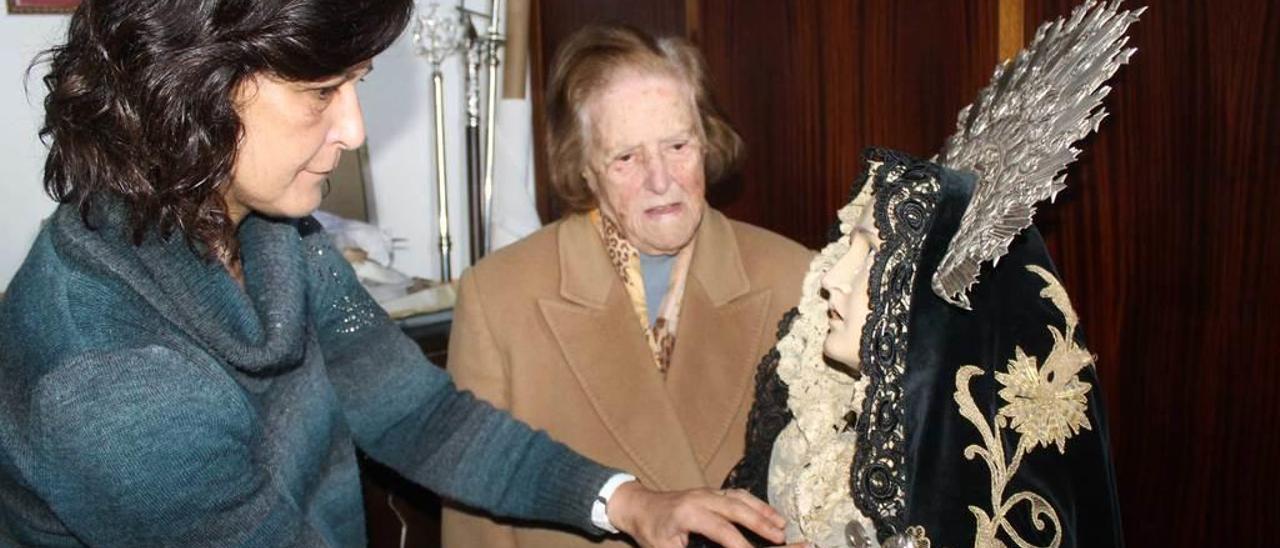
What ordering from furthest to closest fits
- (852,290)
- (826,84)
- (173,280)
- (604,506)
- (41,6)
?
(41,6), (826,84), (604,506), (852,290), (173,280)

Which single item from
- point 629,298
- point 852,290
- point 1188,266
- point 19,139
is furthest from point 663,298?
point 19,139

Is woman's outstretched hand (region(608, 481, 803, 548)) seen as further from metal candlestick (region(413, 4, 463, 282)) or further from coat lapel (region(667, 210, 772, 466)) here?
metal candlestick (region(413, 4, 463, 282))

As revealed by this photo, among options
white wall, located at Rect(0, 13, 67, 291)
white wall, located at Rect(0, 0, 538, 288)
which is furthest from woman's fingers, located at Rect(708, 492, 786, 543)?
white wall, located at Rect(0, 13, 67, 291)

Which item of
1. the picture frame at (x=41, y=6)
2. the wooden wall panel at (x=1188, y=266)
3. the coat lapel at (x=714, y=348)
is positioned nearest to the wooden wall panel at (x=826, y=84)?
the wooden wall panel at (x=1188, y=266)

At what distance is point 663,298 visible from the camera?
2.55 meters

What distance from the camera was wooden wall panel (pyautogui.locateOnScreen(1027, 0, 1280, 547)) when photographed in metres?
1.85

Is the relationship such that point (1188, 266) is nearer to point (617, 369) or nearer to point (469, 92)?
point (617, 369)

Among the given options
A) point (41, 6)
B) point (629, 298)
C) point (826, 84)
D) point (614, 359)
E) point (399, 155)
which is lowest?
point (614, 359)

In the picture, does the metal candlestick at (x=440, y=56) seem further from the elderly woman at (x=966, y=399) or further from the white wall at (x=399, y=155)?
the elderly woman at (x=966, y=399)

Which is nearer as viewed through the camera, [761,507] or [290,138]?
[290,138]

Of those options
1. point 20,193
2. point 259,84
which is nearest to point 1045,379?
point 259,84

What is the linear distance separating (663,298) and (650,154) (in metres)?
0.31

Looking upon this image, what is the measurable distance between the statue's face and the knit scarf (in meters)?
0.77

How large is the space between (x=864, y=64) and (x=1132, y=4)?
70 centimetres
